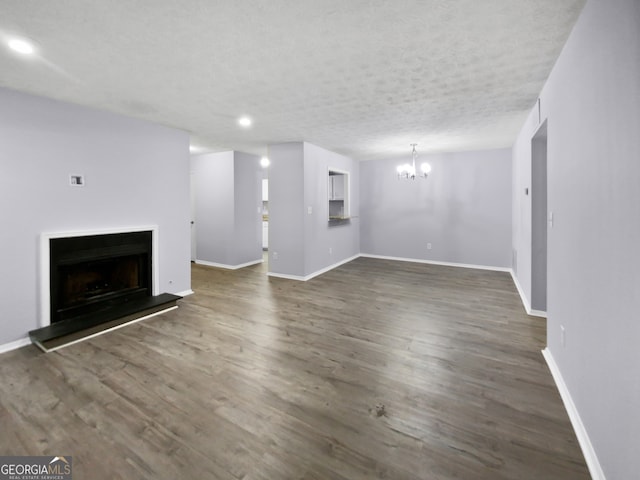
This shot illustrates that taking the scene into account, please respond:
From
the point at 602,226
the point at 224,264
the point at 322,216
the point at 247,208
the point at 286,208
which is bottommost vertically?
the point at 224,264

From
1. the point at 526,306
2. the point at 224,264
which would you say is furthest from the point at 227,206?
the point at 526,306

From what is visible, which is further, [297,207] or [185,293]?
[297,207]

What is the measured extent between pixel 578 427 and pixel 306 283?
154 inches

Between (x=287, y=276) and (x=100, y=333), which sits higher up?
(x=287, y=276)

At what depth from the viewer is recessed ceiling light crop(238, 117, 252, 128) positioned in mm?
3927

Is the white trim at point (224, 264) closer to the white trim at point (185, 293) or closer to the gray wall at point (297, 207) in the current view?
the gray wall at point (297, 207)

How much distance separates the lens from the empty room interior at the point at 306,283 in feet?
5.00

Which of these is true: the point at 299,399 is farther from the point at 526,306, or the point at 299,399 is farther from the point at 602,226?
the point at 526,306

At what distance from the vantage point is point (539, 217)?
353 cm

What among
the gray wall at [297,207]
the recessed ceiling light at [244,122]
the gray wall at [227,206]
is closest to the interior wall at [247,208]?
the gray wall at [227,206]

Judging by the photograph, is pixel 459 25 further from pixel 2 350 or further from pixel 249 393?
pixel 2 350

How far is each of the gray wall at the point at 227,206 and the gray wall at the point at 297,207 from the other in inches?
45.6


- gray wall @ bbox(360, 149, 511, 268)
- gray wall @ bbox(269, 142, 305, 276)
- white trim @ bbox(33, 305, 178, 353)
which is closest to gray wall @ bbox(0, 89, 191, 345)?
white trim @ bbox(33, 305, 178, 353)

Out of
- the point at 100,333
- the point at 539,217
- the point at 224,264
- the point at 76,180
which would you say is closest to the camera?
the point at 100,333
